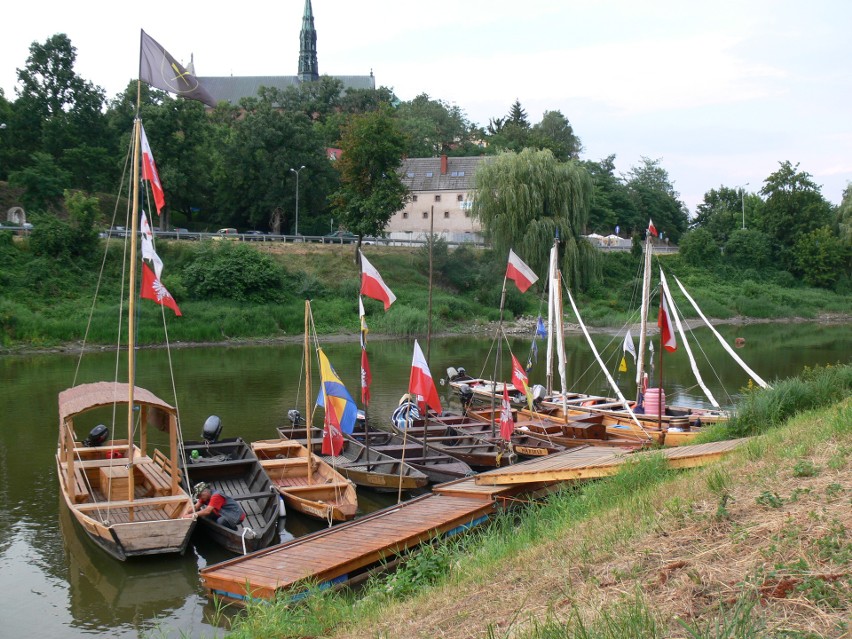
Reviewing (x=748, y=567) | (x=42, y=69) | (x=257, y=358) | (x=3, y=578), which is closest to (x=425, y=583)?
(x=748, y=567)

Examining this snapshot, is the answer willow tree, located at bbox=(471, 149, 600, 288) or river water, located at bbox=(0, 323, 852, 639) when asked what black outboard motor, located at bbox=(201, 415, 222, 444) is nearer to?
river water, located at bbox=(0, 323, 852, 639)

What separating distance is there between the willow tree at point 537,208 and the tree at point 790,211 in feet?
105

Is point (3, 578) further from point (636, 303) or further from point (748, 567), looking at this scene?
point (636, 303)

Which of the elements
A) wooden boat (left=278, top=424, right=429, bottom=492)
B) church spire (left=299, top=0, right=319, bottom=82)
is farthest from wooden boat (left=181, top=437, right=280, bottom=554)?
church spire (left=299, top=0, right=319, bottom=82)

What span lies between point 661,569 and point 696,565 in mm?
288

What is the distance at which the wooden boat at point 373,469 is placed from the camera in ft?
59.2

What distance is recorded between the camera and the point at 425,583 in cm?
975

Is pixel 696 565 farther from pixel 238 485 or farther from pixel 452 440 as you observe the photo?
pixel 452 440

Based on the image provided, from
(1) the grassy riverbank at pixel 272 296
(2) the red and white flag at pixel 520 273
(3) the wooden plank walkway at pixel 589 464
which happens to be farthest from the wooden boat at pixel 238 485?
(1) the grassy riverbank at pixel 272 296

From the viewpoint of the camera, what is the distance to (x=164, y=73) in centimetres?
1413

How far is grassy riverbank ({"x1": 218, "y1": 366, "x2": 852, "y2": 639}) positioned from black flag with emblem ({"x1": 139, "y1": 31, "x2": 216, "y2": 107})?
892 centimetres

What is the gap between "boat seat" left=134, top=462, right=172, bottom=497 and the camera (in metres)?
16.0

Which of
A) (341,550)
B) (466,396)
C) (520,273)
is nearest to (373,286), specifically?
(520,273)

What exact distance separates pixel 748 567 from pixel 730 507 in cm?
154
